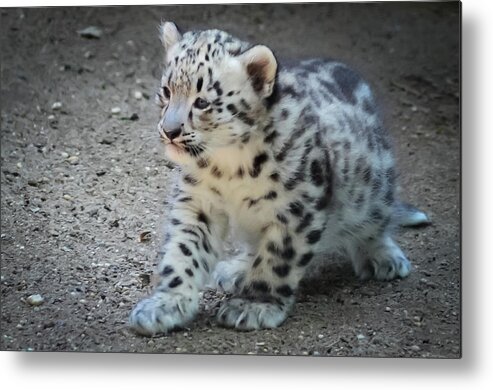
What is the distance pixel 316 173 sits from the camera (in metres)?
3.63

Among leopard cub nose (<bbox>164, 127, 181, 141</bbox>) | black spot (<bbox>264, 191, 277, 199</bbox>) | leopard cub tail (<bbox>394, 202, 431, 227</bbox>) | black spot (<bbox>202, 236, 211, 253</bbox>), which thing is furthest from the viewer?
leopard cub tail (<bbox>394, 202, 431, 227</bbox>)

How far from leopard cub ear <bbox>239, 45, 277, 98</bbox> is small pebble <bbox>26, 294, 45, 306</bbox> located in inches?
33.3

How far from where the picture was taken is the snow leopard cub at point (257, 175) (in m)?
3.52

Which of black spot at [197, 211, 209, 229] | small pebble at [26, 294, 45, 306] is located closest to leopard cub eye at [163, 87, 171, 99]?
black spot at [197, 211, 209, 229]

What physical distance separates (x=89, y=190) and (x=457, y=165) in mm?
1026

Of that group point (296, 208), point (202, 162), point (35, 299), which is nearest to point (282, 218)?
point (296, 208)

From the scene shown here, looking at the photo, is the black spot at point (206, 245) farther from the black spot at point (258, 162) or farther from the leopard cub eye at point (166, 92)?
the leopard cub eye at point (166, 92)

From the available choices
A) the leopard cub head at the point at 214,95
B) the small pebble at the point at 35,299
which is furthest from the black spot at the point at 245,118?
the small pebble at the point at 35,299

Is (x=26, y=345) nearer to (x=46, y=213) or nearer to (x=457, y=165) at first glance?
(x=46, y=213)

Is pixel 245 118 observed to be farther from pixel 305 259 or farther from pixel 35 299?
pixel 35 299

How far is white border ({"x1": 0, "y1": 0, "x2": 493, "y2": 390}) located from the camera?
11.8ft

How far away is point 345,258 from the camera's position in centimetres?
385

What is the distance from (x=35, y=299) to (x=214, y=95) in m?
0.78

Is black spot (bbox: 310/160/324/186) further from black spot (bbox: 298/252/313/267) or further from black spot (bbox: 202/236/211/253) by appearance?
black spot (bbox: 202/236/211/253)
